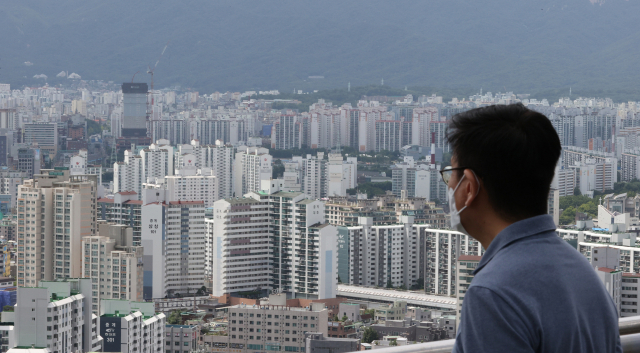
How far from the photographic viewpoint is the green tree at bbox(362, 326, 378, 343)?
165 inches

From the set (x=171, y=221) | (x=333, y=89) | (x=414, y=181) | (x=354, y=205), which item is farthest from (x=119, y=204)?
(x=333, y=89)

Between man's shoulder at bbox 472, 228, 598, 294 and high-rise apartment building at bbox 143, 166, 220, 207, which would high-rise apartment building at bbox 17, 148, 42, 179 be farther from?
man's shoulder at bbox 472, 228, 598, 294

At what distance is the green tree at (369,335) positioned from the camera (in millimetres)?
4188

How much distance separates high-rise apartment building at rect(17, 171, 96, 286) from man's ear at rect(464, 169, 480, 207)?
16.0 feet

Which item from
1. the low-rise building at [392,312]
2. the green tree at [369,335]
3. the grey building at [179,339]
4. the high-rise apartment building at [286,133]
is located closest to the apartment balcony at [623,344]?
the grey building at [179,339]

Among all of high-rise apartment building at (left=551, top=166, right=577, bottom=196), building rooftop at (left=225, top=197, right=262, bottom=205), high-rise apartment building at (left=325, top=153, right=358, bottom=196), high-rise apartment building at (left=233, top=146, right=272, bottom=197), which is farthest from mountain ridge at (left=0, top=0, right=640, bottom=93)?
building rooftop at (left=225, top=197, right=262, bottom=205)

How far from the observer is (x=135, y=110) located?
20344 millimetres

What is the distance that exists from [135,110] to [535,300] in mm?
20639

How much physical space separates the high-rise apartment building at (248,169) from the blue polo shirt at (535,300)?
446 inches

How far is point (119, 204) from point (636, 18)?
70.8 feet

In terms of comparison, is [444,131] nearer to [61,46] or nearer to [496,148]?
[496,148]

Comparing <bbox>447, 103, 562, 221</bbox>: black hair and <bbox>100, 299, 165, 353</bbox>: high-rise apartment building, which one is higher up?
<bbox>447, 103, 562, 221</bbox>: black hair

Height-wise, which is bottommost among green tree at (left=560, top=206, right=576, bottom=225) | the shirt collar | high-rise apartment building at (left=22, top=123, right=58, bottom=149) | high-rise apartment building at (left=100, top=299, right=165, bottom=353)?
high-rise apartment building at (left=100, top=299, right=165, bottom=353)

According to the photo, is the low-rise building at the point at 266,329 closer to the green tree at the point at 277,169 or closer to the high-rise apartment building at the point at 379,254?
the high-rise apartment building at the point at 379,254
